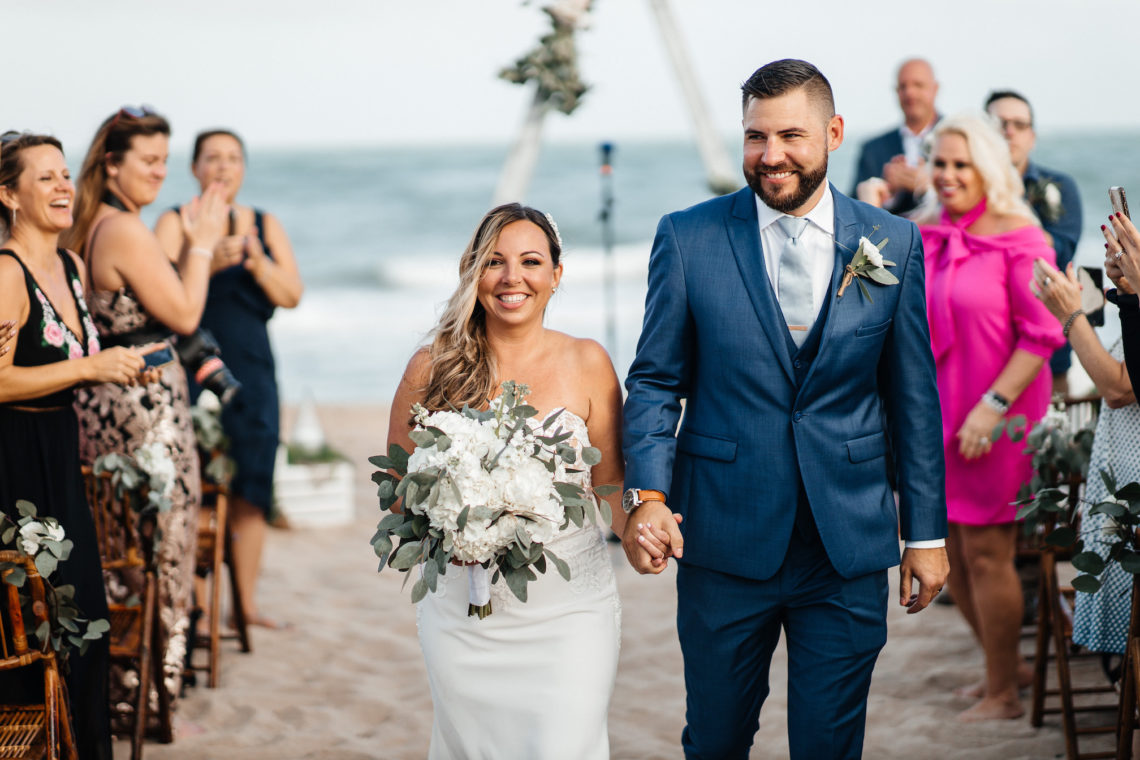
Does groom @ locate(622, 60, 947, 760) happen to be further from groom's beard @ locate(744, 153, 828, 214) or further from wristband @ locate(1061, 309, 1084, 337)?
wristband @ locate(1061, 309, 1084, 337)

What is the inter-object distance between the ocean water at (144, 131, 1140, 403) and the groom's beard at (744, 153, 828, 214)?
10715 mm

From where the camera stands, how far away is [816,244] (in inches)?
113

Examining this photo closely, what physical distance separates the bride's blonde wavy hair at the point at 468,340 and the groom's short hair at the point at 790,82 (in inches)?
29.6

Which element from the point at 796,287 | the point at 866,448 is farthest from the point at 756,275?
the point at 866,448

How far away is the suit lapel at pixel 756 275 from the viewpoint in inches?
110

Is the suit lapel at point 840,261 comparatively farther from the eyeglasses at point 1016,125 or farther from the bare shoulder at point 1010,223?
the eyeglasses at point 1016,125

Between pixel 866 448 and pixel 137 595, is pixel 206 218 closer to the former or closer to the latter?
pixel 137 595

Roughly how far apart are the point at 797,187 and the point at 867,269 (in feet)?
0.86

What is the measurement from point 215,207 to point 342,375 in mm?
11324

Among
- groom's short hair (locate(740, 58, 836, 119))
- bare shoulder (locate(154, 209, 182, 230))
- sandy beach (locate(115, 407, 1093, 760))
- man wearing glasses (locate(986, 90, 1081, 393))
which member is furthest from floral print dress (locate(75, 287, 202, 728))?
man wearing glasses (locate(986, 90, 1081, 393))

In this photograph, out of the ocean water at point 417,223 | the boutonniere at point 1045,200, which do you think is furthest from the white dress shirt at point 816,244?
the ocean water at point 417,223

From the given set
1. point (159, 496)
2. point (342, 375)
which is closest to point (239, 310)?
point (159, 496)

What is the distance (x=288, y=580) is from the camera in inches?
271

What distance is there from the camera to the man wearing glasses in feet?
17.5
